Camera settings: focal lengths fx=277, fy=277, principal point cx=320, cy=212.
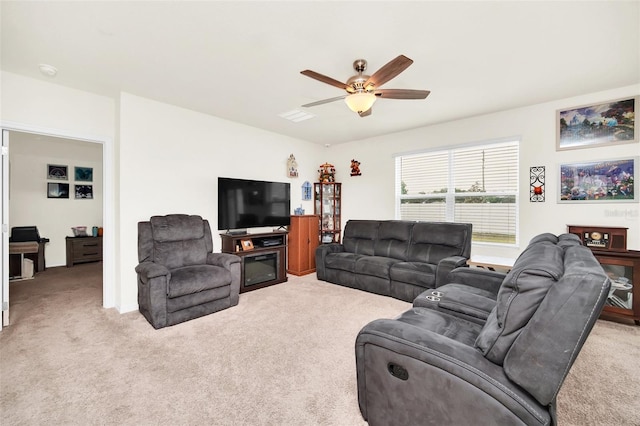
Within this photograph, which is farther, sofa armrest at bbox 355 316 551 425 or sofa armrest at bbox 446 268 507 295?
sofa armrest at bbox 446 268 507 295

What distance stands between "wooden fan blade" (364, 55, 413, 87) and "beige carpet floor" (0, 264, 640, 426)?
2.33 meters

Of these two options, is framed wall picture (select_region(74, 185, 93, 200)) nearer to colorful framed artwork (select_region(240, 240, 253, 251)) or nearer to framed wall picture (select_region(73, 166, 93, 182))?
framed wall picture (select_region(73, 166, 93, 182))

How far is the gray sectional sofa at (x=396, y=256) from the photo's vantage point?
3.60 m

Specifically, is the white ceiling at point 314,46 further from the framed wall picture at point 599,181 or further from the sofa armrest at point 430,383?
the sofa armrest at point 430,383

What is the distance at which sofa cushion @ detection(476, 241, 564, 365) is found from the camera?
1.09 m

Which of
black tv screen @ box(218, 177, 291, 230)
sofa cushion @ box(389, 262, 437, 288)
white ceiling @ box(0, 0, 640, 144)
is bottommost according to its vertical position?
sofa cushion @ box(389, 262, 437, 288)

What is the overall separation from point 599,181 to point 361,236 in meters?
3.10

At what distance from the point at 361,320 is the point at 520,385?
209 centimetres

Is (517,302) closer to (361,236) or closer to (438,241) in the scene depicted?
(438,241)

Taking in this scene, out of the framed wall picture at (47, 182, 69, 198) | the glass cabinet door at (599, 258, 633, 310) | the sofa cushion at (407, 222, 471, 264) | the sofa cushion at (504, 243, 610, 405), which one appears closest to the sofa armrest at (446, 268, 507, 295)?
the sofa cushion at (407, 222, 471, 264)

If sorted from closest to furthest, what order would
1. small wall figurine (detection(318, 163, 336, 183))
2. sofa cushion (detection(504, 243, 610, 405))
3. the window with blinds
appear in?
sofa cushion (detection(504, 243, 610, 405)) < the window with blinds < small wall figurine (detection(318, 163, 336, 183))

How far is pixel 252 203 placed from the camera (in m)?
4.47

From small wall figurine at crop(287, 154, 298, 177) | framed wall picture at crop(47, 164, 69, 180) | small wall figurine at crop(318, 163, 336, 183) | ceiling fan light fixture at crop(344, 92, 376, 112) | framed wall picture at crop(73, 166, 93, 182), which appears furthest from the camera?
framed wall picture at crop(73, 166, 93, 182)

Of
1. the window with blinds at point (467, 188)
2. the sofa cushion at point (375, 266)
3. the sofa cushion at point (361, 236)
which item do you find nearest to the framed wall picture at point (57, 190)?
the sofa cushion at point (361, 236)
